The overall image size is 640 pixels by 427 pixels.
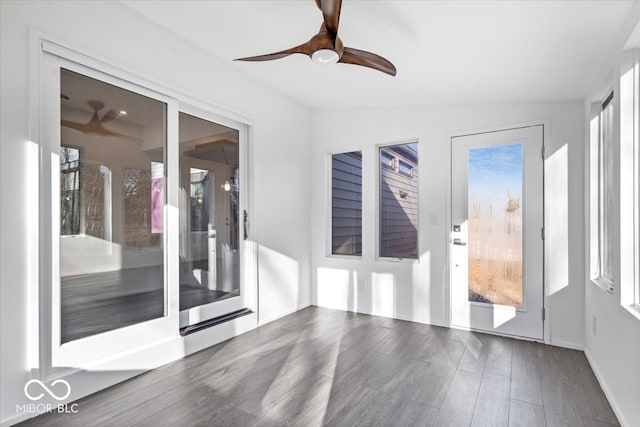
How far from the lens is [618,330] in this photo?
213 cm

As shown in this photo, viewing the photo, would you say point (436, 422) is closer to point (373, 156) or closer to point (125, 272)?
point (125, 272)

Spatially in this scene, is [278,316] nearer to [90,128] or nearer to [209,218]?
[209,218]

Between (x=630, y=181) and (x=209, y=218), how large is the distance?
129 inches

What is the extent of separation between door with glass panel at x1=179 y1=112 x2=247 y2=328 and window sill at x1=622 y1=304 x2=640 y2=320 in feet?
10.5

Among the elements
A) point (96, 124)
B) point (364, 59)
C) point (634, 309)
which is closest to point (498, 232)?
point (634, 309)

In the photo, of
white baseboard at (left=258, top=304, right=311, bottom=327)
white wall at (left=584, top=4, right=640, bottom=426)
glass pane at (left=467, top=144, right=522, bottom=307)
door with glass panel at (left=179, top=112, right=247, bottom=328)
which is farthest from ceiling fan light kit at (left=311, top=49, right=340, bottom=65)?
white baseboard at (left=258, top=304, right=311, bottom=327)

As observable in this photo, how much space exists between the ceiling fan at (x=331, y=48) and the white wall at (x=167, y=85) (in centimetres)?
99

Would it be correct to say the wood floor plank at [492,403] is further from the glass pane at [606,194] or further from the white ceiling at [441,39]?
the white ceiling at [441,39]

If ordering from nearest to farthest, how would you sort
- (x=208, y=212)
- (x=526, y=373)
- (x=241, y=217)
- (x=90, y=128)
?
(x=90, y=128), (x=526, y=373), (x=208, y=212), (x=241, y=217)

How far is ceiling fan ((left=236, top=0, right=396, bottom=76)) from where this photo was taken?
1841mm

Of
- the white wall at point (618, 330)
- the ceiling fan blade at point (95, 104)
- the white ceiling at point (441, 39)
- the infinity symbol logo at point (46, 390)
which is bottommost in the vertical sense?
the infinity symbol logo at point (46, 390)

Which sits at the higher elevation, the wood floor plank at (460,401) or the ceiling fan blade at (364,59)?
the ceiling fan blade at (364,59)

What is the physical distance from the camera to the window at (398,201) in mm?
4105

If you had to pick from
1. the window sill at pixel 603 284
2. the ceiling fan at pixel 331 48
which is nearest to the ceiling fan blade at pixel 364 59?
the ceiling fan at pixel 331 48
